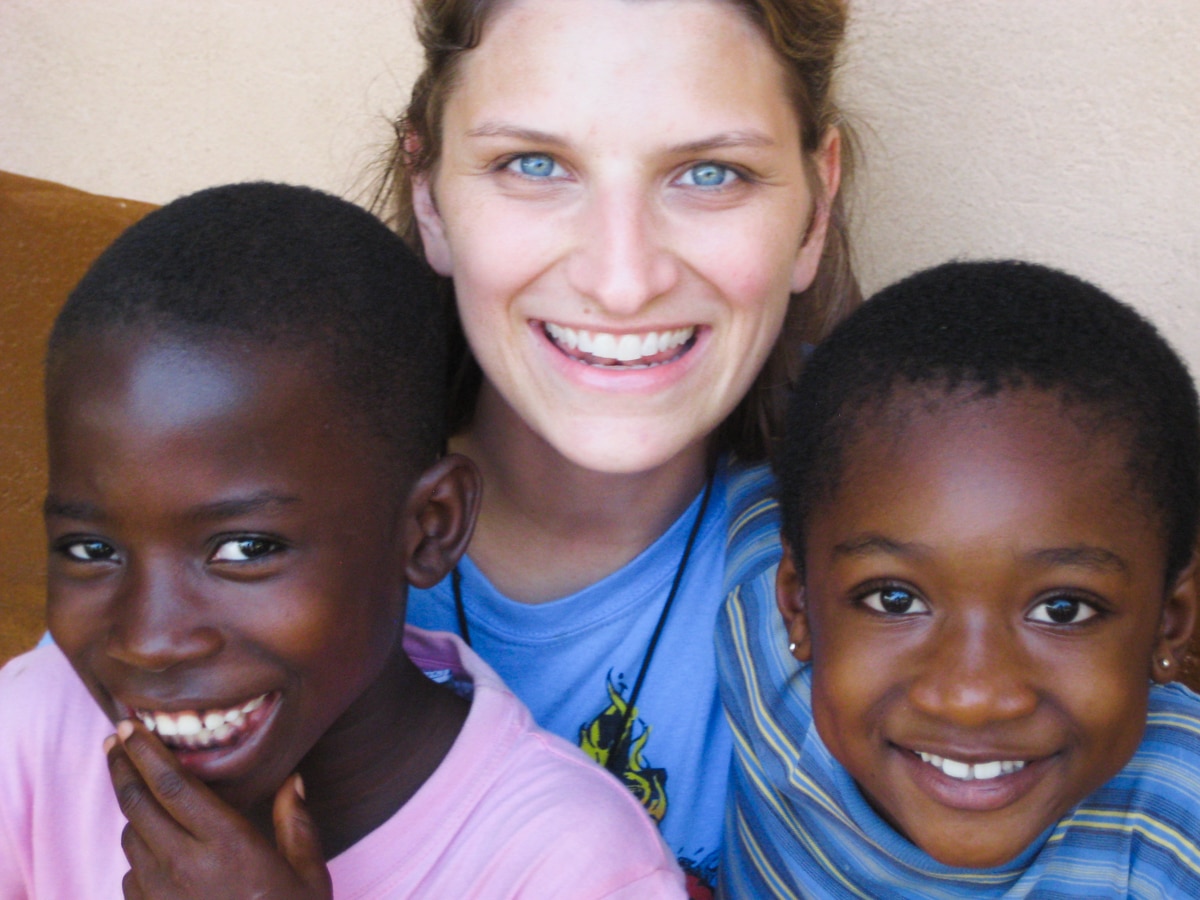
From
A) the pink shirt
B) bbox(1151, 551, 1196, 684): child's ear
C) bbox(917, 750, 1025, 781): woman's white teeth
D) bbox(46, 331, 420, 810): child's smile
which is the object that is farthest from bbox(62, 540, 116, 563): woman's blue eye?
bbox(1151, 551, 1196, 684): child's ear

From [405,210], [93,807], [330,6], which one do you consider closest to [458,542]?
[93,807]

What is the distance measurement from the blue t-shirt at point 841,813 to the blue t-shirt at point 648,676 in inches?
3.1

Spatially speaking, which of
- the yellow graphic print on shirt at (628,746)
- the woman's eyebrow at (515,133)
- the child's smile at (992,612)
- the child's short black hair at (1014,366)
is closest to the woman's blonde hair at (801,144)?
the woman's eyebrow at (515,133)

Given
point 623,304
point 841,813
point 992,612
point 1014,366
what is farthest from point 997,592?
point 623,304

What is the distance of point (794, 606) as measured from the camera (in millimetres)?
1809

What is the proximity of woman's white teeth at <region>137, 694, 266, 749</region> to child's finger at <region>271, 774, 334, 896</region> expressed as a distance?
0.10 m

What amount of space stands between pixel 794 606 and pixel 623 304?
0.48 m

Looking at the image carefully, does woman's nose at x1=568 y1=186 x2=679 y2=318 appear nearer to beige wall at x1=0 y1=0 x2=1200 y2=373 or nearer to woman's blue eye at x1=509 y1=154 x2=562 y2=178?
woman's blue eye at x1=509 y1=154 x2=562 y2=178

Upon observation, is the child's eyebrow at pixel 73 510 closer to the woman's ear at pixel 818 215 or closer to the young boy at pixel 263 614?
the young boy at pixel 263 614

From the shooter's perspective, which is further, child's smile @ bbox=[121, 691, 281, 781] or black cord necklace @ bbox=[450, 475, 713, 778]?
black cord necklace @ bbox=[450, 475, 713, 778]

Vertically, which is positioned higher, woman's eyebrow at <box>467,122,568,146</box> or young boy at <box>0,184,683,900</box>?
woman's eyebrow at <box>467,122,568,146</box>

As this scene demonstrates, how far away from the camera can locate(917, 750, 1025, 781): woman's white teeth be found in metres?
1.58

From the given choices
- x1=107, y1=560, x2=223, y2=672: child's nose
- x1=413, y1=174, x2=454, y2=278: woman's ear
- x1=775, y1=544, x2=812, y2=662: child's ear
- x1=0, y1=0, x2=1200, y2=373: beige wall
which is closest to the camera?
x1=107, y1=560, x2=223, y2=672: child's nose

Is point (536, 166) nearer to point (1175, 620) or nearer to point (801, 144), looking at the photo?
point (801, 144)
